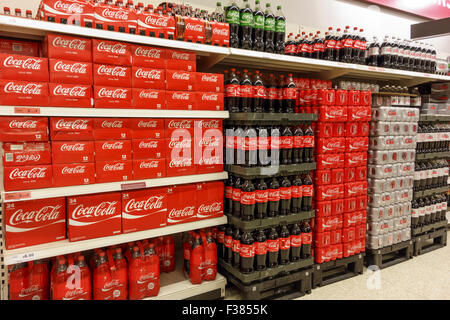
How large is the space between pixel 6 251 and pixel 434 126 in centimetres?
453

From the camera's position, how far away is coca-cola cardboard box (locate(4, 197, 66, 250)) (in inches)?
74.7

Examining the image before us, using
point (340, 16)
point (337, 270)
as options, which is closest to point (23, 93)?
point (337, 270)

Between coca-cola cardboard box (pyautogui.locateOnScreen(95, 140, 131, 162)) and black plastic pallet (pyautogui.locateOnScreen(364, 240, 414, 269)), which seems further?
black plastic pallet (pyautogui.locateOnScreen(364, 240, 414, 269))

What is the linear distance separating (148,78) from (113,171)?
71cm

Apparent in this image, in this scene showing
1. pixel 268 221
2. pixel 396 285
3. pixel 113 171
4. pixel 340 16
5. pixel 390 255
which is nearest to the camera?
pixel 113 171

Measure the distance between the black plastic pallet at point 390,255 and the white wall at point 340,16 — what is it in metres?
2.69

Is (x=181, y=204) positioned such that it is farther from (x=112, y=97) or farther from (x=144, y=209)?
(x=112, y=97)

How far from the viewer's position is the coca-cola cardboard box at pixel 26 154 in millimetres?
1823

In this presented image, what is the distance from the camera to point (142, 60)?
215cm

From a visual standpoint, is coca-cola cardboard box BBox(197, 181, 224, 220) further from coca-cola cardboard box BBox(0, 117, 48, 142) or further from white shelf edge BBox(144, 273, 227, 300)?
coca-cola cardboard box BBox(0, 117, 48, 142)

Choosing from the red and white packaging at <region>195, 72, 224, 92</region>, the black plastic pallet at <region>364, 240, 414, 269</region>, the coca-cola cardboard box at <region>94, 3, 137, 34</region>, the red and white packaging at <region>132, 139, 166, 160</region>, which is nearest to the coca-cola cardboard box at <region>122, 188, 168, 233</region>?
the red and white packaging at <region>132, 139, 166, 160</region>

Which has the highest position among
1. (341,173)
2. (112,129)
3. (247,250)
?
(112,129)

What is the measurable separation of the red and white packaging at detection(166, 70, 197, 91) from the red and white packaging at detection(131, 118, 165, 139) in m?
0.27

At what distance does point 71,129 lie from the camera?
6.52 ft
